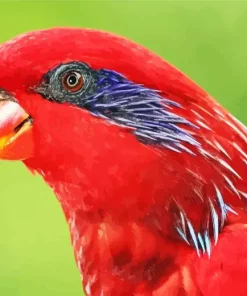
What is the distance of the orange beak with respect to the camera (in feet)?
2.22

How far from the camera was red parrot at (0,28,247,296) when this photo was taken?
669 mm

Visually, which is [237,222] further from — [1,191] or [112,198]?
[1,191]

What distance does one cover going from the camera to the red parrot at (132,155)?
2.20 ft

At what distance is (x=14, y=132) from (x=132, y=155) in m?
0.16

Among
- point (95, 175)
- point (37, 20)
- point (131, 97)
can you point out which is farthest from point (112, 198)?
point (37, 20)

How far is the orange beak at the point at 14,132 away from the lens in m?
0.68

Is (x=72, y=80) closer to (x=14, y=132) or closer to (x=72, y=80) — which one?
(x=72, y=80)

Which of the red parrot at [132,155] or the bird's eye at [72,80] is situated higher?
the bird's eye at [72,80]

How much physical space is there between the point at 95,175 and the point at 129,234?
0.10 metres

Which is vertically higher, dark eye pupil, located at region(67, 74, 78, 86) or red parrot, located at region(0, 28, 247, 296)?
dark eye pupil, located at region(67, 74, 78, 86)

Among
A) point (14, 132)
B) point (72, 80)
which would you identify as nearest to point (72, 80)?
point (72, 80)

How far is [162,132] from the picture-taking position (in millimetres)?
689

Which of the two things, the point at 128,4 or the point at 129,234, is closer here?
the point at 129,234

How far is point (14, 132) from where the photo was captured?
69 centimetres
